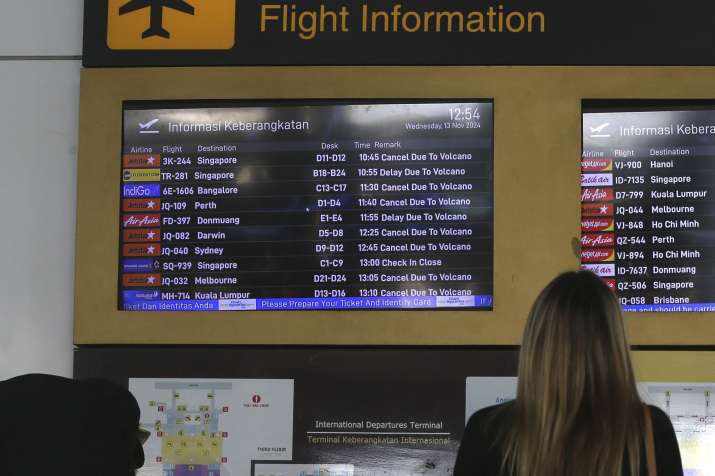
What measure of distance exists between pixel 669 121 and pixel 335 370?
156 centimetres

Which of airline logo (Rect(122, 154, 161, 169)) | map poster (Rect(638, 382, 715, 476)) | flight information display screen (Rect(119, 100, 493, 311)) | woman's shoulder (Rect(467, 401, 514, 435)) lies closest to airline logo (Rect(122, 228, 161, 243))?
flight information display screen (Rect(119, 100, 493, 311))

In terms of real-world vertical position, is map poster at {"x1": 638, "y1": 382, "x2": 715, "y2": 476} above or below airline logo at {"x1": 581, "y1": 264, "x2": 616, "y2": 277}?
below

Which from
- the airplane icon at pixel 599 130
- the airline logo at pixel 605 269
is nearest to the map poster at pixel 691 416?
the airline logo at pixel 605 269

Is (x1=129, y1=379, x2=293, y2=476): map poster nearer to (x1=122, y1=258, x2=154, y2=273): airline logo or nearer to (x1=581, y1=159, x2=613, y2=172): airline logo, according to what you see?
(x1=122, y1=258, x2=154, y2=273): airline logo

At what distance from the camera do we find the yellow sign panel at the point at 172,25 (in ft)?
12.2

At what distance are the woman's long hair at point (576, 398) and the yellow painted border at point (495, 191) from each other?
1.29 meters

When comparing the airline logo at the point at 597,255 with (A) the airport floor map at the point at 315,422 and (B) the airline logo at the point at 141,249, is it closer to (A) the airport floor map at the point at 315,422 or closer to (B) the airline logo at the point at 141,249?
(A) the airport floor map at the point at 315,422

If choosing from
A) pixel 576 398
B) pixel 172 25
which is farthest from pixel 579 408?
pixel 172 25

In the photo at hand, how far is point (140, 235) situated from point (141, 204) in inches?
4.7

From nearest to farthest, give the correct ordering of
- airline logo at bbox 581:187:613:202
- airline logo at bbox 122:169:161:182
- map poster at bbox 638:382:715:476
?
map poster at bbox 638:382:715:476
airline logo at bbox 581:187:613:202
airline logo at bbox 122:169:161:182

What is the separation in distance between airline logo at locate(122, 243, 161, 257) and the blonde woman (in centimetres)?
181

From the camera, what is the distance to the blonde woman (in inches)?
85.9

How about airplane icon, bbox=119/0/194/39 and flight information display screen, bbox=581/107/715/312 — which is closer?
flight information display screen, bbox=581/107/715/312

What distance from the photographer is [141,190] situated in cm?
368
